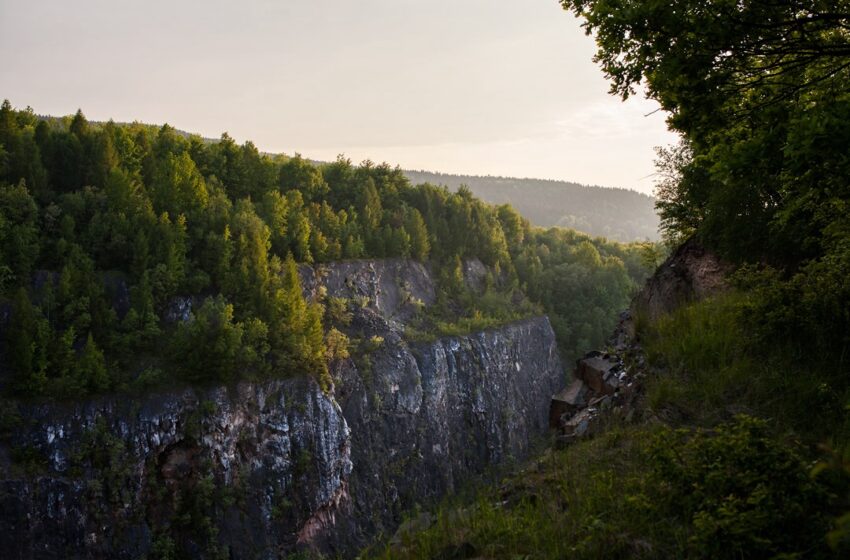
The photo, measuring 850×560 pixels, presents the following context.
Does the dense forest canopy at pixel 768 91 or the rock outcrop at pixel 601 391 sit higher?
the dense forest canopy at pixel 768 91

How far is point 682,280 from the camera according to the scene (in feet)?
38.2

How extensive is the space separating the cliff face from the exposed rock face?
21.8 metres

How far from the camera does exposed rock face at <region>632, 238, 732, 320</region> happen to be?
10.6 metres

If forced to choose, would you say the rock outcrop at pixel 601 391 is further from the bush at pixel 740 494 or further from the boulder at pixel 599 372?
the bush at pixel 740 494

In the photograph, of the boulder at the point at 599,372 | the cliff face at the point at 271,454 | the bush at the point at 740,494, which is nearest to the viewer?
the bush at the point at 740,494

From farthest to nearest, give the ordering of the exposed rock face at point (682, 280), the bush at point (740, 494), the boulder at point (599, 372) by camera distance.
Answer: the exposed rock face at point (682, 280) → the boulder at point (599, 372) → the bush at point (740, 494)

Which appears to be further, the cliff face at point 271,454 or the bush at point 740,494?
the cliff face at point 271,454

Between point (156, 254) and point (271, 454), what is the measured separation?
1313 cm

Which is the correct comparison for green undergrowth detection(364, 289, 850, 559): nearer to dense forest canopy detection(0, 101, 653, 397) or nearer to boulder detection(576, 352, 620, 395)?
boulder detection(576, 352, 620, 395)

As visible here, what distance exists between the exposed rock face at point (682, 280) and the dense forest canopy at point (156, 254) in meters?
3.38

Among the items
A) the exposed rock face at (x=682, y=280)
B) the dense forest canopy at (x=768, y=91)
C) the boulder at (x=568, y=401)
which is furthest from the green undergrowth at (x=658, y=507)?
the exposed rock face at (x=682, y=280)

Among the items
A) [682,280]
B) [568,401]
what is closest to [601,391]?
[568,401]

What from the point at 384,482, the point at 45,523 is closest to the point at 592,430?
the point at 45,523

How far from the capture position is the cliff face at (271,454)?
21766 millimetres
